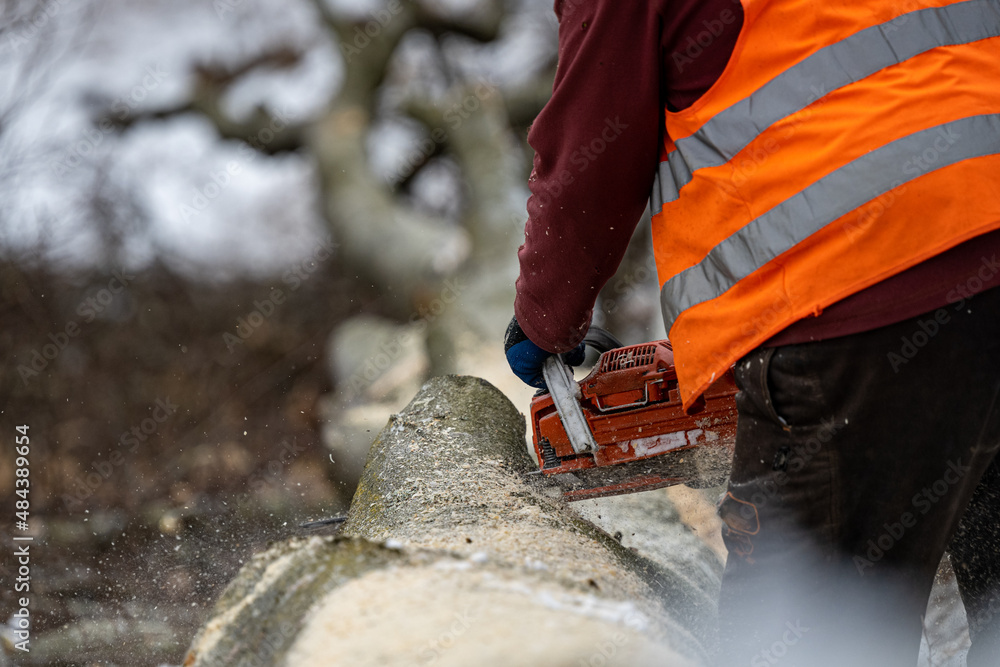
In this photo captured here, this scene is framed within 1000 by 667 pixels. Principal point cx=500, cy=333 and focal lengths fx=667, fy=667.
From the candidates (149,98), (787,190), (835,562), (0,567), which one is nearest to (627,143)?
(787,190)

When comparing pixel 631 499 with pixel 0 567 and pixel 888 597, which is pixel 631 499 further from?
pixel 0 567

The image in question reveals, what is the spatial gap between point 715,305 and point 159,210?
21.8 ft

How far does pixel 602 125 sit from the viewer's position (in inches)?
55.1

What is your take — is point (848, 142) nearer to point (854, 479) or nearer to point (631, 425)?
point (854, 479)

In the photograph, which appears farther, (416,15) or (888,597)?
(416,15)

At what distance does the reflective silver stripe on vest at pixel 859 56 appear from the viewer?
1171 millimetres

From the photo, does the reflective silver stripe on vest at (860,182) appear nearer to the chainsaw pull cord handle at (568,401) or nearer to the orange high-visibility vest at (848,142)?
the orange high-visibility vest at (848,142)

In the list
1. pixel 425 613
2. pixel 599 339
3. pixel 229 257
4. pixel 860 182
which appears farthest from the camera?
pixel 229 257

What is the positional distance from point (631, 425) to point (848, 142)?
1214mm

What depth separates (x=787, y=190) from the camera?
3.96 feet

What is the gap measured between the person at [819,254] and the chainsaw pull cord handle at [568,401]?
678 mm

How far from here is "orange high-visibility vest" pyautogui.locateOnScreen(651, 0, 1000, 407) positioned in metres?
1.14

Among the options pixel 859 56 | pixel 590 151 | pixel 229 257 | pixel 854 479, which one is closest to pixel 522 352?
pixel 590 151

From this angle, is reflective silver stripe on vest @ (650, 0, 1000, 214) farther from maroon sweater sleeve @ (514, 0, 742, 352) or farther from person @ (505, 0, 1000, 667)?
maroon sweater sleeve @ (514, 0, 742, 352)
